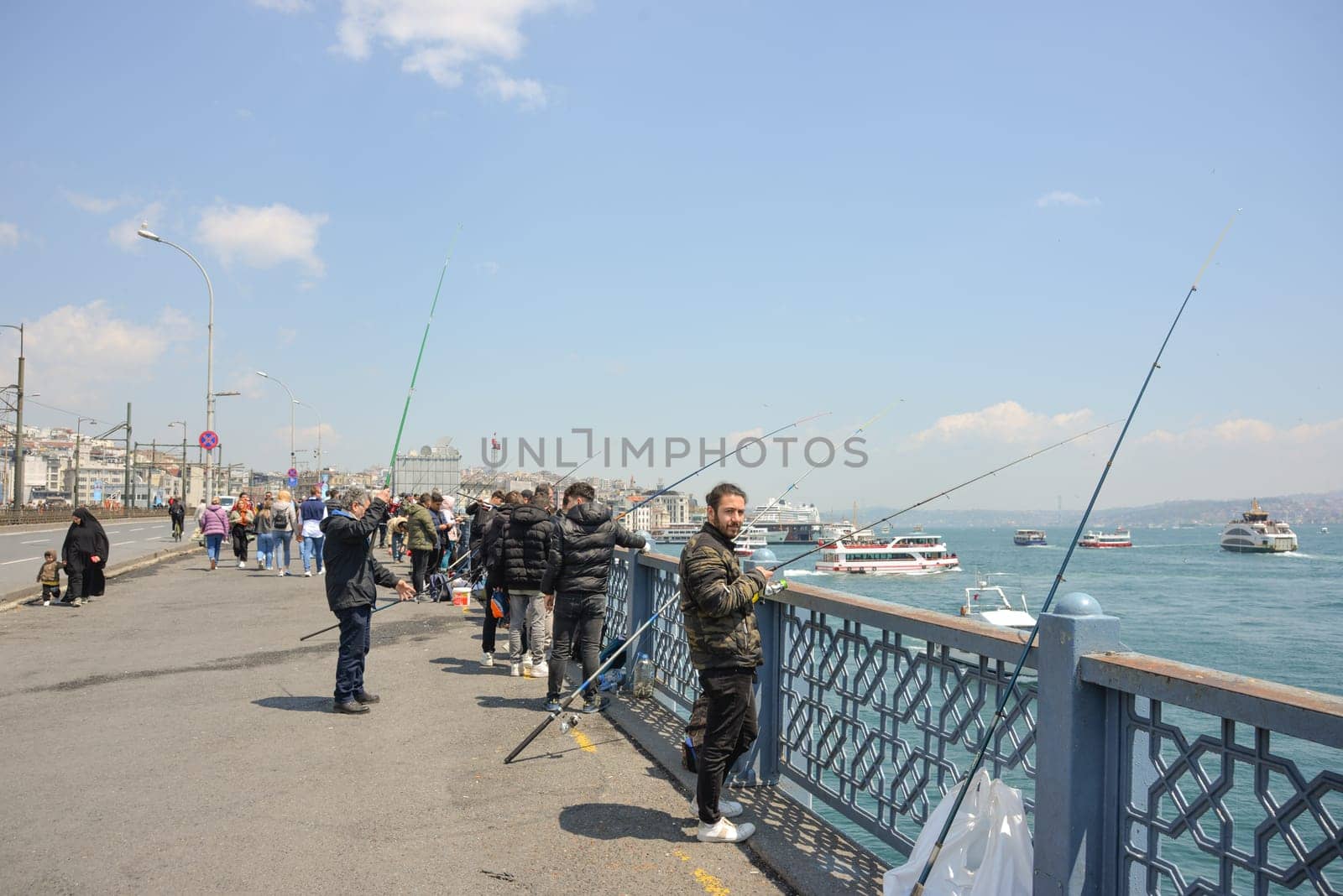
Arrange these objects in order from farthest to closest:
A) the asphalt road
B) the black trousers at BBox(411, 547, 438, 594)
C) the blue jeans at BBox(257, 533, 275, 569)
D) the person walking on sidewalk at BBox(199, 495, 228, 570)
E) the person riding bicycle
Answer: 1. the person riding bicycle
2. the blue jeans at BBox(257, 533, 275, 569)
3. the person walking on sidewalk at BBox(199, 495, 228, 570)
4. the asphalt road
5. the black trousers at BBox(411, 547, 438, 594)

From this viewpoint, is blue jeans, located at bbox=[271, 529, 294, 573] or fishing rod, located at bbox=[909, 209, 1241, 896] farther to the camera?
blue jeans, located at bbox=[271, 529, 294, 573]

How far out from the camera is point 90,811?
5.14 meters

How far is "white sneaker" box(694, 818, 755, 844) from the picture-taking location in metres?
4.63

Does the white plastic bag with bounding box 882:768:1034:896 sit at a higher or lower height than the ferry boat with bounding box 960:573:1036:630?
higher

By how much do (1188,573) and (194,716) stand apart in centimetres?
10189

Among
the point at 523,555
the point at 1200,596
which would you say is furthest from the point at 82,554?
the point at 1200,596

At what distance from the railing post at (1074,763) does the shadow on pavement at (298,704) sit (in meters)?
6.09

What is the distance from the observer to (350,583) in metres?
7.47

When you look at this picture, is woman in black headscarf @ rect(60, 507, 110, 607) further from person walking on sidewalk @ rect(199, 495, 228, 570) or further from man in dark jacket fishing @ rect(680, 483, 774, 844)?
man in dark jacket fishing @ rect(680, 483, 774, 844)

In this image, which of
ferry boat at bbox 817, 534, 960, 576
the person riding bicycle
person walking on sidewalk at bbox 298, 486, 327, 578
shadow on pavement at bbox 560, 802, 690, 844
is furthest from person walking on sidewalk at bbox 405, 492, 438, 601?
ferry boat at bbox 817, 534, 960, 576

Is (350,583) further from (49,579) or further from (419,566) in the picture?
(49,579)

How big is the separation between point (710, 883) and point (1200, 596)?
256ft

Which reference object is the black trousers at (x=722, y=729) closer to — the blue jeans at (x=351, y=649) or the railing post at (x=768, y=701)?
the railing post at (x=768, y=701)

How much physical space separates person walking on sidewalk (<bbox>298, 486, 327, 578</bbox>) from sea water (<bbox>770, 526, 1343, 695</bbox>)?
30.7ft
